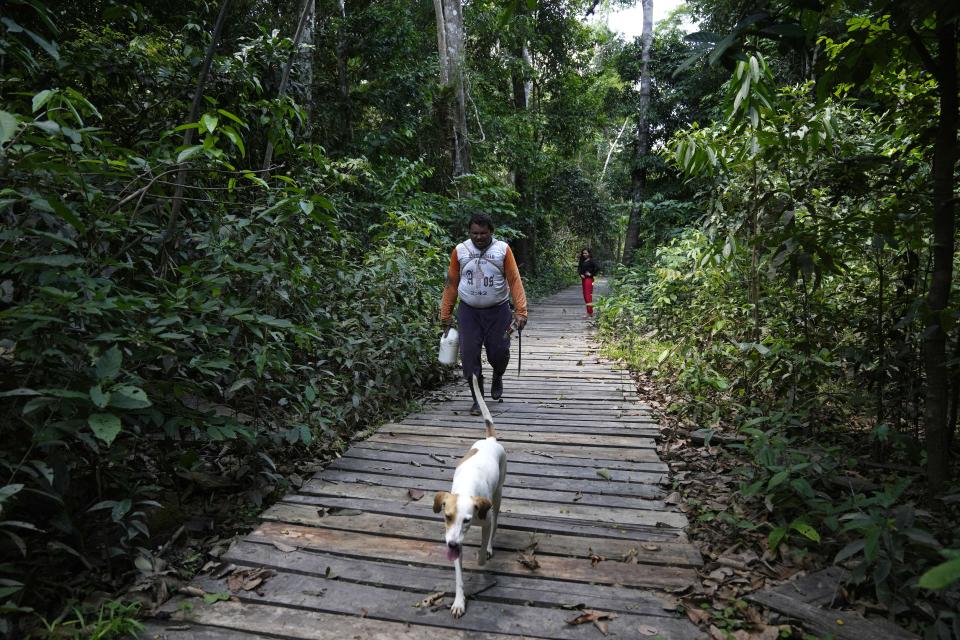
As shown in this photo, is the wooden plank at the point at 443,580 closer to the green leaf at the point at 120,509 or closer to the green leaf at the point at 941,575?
the green leaf at the point at 120,509

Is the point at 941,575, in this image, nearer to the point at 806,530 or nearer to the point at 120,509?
the point at 806,530

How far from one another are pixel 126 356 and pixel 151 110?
2858 millimetres

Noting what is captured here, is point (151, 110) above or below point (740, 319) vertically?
above

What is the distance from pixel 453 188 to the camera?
40.7 feet

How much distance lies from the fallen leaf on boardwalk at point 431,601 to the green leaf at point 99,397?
1603 millimetres

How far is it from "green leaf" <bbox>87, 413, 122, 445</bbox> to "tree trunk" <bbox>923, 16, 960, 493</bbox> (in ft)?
11.9

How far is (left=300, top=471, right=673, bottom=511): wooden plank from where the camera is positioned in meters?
3.46

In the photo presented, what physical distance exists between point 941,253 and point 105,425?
3849mm

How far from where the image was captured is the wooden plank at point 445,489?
3459 millimetres

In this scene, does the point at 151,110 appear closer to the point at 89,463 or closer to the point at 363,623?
the point at 89,463

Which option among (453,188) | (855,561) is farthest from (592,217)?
(855,561)

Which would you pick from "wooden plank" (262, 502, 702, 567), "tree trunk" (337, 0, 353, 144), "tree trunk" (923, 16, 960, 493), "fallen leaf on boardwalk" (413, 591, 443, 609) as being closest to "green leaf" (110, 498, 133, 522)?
"wooden plank" (262, 502, 702, 567)

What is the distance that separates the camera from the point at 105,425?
2.13m

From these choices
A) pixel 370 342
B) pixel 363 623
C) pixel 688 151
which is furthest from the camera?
pixel 370 342
